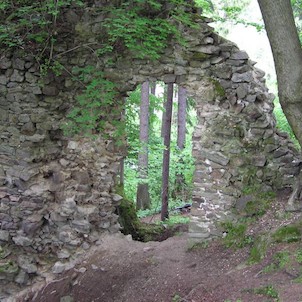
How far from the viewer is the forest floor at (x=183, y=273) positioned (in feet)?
14.6

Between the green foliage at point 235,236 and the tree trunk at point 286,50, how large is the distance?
219 centimetres

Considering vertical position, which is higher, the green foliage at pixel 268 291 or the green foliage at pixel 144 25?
the green foliage at pixel 144 25

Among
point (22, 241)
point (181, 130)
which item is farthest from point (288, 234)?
point (181, 130)

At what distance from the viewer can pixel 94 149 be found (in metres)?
7.30

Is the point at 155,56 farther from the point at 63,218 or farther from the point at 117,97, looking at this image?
the point at 63,218

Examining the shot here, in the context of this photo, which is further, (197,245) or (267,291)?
(197,245)

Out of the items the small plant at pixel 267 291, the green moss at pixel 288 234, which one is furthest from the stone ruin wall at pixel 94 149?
the small plant at pixel 267 291

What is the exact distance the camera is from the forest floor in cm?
446

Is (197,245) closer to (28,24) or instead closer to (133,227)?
(133,227)

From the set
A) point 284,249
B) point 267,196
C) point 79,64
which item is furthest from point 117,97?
point 284,249

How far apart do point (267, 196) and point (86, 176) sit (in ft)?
11.2

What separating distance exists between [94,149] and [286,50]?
418 centimetres

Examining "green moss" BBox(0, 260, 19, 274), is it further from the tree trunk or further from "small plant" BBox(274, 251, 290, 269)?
the tree trunk

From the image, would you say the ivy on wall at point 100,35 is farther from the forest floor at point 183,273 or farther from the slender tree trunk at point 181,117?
the slender tree trunk at point 181,117
